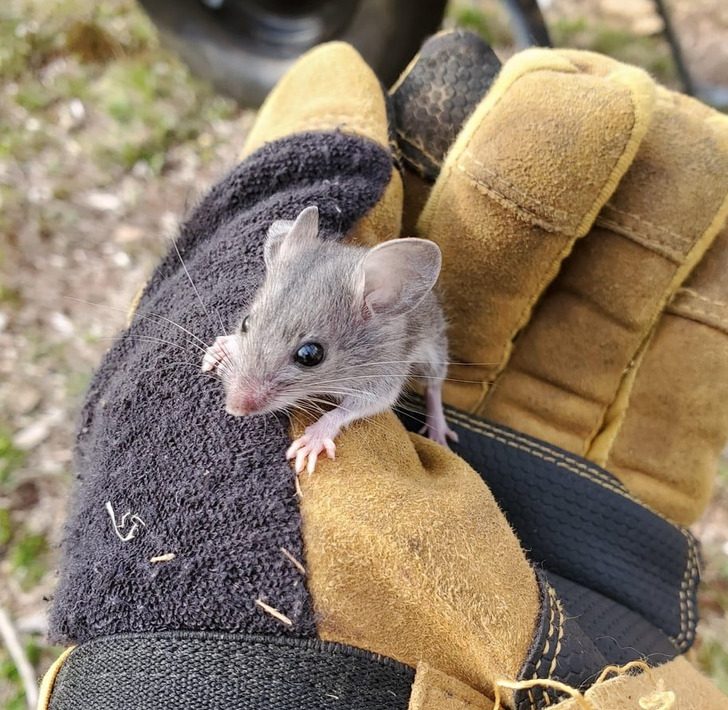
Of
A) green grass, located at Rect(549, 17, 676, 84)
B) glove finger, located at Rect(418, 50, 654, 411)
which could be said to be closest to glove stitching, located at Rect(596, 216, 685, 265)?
glove finger, located at Rect(418, 50, 654, 411)

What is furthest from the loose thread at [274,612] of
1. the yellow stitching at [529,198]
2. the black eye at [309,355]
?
the yellow stitching at [529,198]

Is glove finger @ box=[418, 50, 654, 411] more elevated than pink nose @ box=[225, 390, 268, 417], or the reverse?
glove finger @ box=[418, 50, 654, 411]

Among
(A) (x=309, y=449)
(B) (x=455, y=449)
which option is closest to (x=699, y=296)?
(B) (x=455, y=449)

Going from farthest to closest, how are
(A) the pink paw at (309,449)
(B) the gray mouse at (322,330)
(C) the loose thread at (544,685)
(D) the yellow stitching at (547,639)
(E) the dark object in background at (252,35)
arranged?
(E) the dark object in background at (252,35)
(B) the gray mouse at (322,330)
(A) the pink paw at (309,449)
(D) the yellow stitching at (547,639)
(C) the loose thread at (544,685)

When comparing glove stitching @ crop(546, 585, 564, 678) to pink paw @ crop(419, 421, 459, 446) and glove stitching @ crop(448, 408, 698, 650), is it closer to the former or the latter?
glove stitching @ crop(448, 408, 698, 650)

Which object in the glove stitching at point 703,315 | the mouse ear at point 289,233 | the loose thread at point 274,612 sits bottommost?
the loose thread at point 274,612

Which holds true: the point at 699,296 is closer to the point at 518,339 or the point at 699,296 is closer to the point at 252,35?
the point at 518,339

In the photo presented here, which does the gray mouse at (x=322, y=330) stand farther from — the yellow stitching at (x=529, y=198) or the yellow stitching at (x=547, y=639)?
the yellow stitching at (x=547, y=639)
